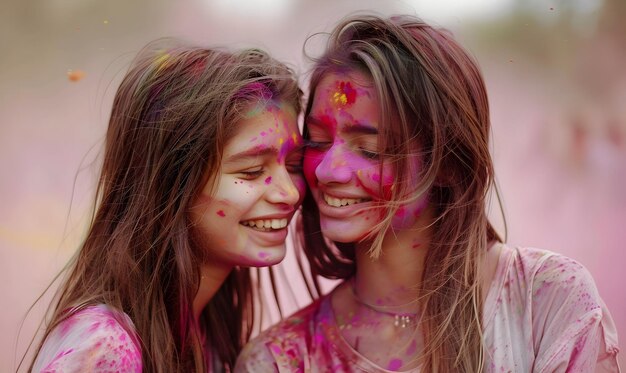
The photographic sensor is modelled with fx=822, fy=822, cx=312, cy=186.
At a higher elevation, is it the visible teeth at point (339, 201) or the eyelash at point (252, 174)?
the eyelash at point (252, 174)

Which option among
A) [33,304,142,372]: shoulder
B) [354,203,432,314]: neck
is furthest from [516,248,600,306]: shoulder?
[33,304,142,372]: shoulder

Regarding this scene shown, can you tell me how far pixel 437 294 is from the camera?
6.05 ft

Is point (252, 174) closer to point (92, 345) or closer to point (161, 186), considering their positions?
point (161, 186)

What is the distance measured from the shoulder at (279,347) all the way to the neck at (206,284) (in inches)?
6.1

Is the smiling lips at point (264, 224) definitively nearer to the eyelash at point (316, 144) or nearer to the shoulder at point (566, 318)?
the eyelash at point (316, 144)

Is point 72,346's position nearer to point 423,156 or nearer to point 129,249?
point 129,249

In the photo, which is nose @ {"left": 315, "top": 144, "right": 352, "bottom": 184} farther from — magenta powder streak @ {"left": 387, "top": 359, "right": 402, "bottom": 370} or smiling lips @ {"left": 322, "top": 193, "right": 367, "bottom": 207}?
magenta powder streak @ {"left": 387, "top": 359, "right": 402, "bottom": 370}

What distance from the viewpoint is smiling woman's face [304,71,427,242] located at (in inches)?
73.0

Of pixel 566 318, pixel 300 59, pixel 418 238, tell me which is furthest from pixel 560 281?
pixel 300 59

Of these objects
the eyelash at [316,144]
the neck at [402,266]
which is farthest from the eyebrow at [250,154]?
the neck at [402,266]

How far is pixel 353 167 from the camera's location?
1859 mm

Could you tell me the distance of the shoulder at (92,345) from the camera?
157 cm

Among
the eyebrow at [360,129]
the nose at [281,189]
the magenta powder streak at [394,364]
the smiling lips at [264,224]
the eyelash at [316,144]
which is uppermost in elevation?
the eyebrow at [360,129]

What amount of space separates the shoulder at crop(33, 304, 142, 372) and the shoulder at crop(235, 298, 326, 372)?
0.32 metres
